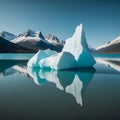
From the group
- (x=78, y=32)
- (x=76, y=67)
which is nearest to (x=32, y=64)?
(x=76, y=67)

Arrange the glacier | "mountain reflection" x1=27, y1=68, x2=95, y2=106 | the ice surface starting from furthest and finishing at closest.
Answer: the ice surface, the glacier, "mountain reflection" x1=27, y1=68, x2=95, y2=106

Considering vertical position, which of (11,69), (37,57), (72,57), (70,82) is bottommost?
(70,82)

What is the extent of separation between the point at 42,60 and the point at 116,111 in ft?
45.7

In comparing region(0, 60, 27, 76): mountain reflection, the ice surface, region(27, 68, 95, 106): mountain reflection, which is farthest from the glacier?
region(27, 68, 95, 106): mountain reflection

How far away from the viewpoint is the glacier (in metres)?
18.1

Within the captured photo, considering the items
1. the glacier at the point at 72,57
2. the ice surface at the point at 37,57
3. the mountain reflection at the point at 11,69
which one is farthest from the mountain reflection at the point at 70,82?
the ice surface at the point at 37,57

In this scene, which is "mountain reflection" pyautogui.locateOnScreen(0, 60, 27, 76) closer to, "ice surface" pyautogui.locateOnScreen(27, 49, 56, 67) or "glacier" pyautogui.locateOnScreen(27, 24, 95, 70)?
"ice surface" pyautogui.locateOnScreen(27, 49, 56, 67)

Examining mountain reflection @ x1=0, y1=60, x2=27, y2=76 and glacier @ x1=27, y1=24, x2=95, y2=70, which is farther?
glacier @ x1=27, y1=24, x2=95, y2=70

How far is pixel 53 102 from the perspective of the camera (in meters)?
7.43

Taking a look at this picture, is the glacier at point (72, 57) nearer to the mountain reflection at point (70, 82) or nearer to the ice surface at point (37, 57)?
the ice surface at point (37, 57)

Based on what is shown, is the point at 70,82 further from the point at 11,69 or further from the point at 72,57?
the point at 11,69

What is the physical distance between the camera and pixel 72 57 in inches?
739

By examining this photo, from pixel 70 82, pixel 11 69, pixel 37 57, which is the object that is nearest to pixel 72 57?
pixel 37 57

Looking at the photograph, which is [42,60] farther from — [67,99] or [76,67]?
[67,99]
